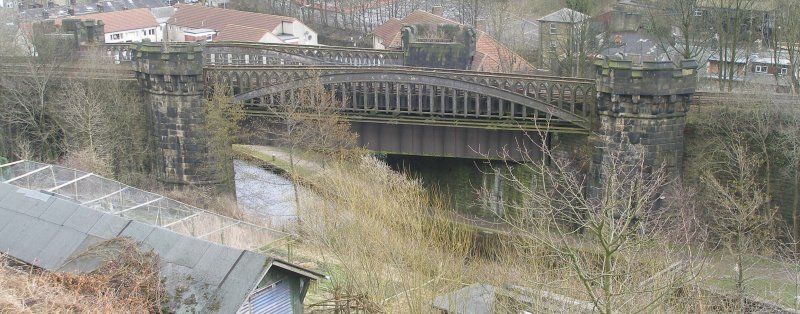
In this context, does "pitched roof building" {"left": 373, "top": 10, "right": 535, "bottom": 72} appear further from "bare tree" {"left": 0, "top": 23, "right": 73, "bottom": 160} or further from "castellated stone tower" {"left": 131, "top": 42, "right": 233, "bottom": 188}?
"bare tree" {"left": 0, "top": 23, "right": 73, "bottom": 160}

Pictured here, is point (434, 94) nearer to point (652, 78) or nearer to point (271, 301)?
point (652, 78)

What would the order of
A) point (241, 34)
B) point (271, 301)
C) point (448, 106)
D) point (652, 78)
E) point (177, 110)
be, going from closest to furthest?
point (271, 301), point (652, 78), point (448, 106), point (177, 110), point (241, 34)

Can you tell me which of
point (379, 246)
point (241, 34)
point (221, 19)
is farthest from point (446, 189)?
point (221, 19)

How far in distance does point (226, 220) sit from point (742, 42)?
28337 mm

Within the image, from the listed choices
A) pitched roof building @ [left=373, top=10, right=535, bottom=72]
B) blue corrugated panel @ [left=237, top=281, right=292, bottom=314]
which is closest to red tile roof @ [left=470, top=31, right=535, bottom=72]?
pitched roof building @ [left=373, top=10, right=535, bottom=72]

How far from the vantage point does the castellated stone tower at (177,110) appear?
1273 inches

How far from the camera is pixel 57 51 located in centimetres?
3819

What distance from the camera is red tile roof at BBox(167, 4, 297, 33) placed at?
63156mm

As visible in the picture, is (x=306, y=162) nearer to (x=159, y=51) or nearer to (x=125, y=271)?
(x=159, y=51)

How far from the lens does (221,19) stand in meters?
69.2

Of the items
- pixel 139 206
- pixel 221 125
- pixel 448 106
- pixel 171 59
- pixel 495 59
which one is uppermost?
pixel 171 59

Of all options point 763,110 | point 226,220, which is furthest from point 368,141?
point 763,110

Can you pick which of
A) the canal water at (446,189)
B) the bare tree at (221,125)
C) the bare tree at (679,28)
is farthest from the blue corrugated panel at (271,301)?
the bare tree at (679,28)

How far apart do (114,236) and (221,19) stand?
5239 centimetres
